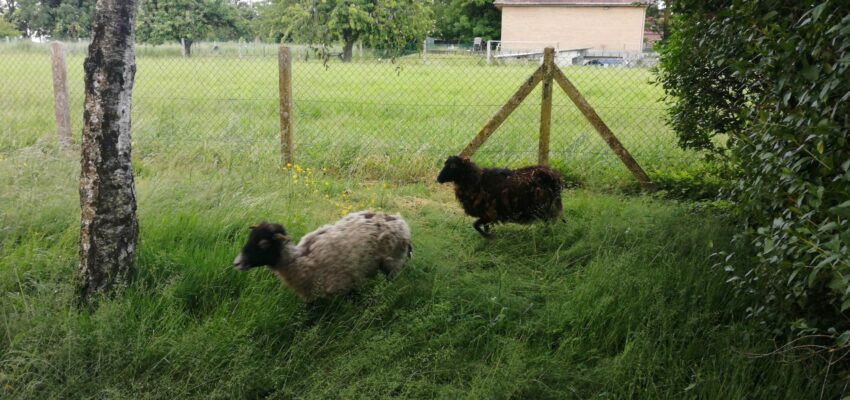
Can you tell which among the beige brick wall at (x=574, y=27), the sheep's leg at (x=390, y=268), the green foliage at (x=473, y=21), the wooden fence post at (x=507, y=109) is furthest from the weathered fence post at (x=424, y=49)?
the green foliage at (x=473, y=21)

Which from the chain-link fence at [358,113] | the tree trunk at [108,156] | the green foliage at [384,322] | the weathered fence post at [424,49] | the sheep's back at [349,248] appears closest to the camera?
the green foliage at [384,322]

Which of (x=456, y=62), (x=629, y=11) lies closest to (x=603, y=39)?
(x=629, y=11)

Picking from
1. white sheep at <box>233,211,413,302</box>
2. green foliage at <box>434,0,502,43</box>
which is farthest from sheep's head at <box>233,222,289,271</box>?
green foliage at <box>434,0,502,43</box>

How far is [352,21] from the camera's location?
189 inches

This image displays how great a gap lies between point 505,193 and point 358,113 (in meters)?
6.15

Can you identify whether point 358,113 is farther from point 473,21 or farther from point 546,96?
point 473,21

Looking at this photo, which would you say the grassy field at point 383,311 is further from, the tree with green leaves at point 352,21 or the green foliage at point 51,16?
the green foliage at point 51,16

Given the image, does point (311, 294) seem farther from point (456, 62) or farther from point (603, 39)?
point (603, 39)

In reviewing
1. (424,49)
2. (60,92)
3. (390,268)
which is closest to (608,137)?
(424,49)

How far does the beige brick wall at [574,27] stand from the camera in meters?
42.7

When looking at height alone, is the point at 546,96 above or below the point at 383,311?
above

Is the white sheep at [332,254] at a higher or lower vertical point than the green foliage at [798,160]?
lower

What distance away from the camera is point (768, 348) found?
371 cm

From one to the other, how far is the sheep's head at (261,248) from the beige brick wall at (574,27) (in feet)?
126
